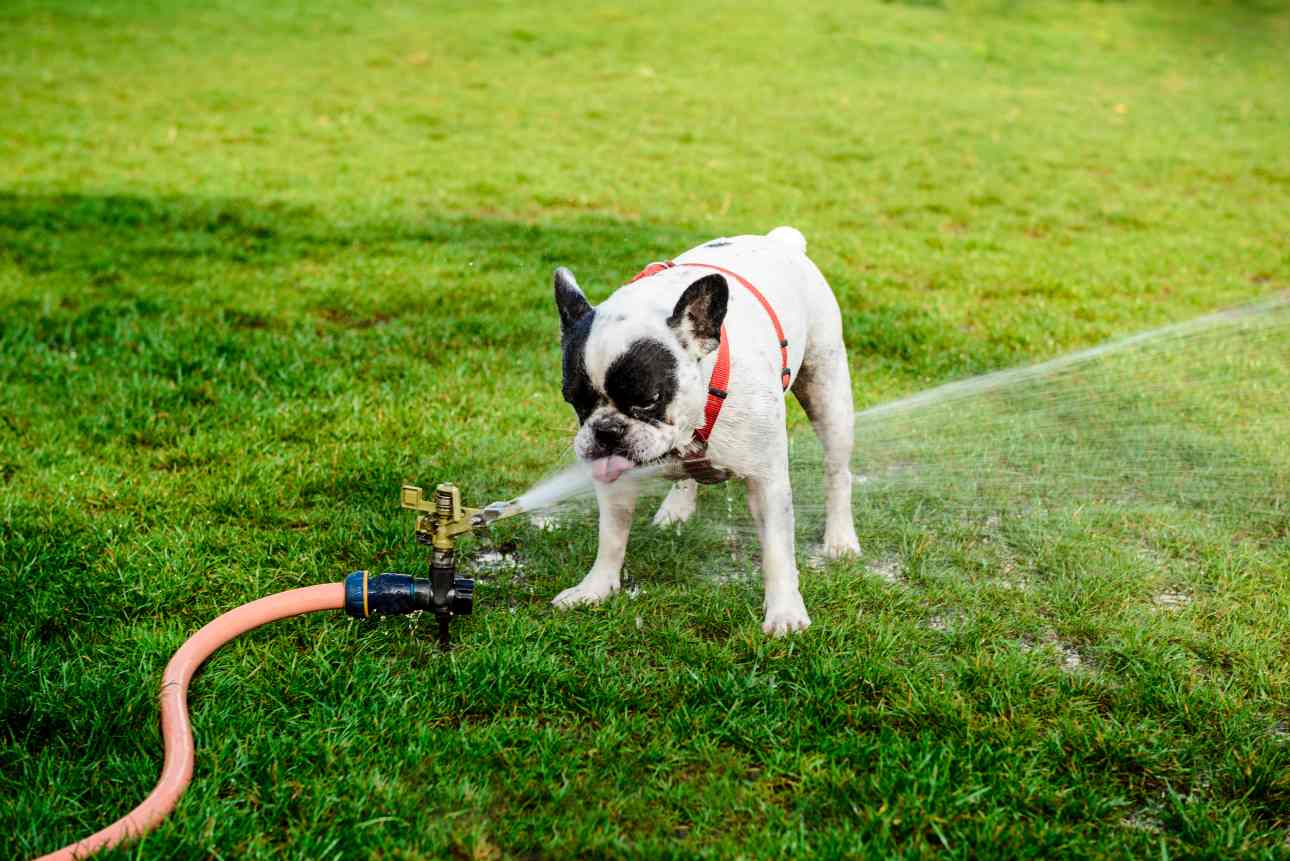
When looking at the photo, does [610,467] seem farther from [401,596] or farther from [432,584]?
[401,596]

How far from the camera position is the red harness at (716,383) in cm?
325

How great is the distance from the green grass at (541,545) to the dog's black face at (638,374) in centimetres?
73

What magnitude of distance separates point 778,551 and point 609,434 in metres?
0.81

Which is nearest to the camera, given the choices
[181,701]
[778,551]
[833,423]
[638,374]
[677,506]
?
[181,701]

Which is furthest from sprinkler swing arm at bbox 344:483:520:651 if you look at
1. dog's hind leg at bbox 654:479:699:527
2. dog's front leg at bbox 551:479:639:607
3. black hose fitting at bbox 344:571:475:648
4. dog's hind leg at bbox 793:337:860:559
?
dog's hind leg at bbox 793:337:860:559

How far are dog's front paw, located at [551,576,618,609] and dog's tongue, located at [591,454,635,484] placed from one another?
2.17 ft

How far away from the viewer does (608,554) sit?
12.4 feet

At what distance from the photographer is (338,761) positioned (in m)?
2.85

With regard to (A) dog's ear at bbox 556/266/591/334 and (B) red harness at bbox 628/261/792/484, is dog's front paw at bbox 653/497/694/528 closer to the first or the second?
(B) red harness at bbox 628/261/792/484

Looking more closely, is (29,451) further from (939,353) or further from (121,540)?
(939,353)

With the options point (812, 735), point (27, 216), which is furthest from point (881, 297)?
point (27, 216)

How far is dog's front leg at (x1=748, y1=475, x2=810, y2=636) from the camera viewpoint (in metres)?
3.49

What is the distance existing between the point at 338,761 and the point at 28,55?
1800 cm

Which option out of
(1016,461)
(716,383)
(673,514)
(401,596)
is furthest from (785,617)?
(1016,461)
